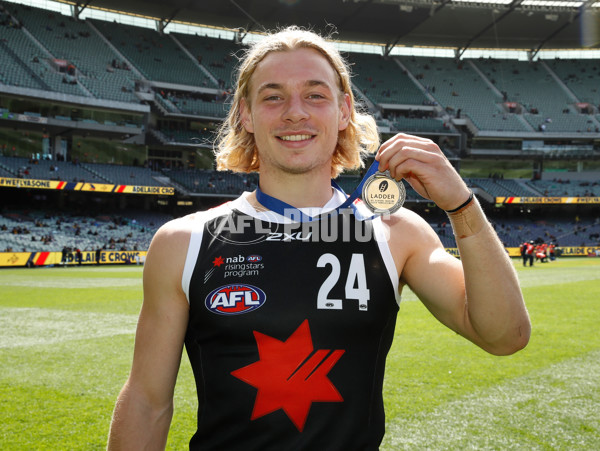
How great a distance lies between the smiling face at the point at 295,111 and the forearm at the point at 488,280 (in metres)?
0.64

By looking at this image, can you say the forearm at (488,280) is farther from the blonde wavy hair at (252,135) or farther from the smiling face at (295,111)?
the blonde wavy hair at (252,135)

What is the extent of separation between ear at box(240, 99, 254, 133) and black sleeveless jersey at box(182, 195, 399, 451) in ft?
1.97

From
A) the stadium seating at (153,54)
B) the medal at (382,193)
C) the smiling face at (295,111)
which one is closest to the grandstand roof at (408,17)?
the stadium seating at (153,54)

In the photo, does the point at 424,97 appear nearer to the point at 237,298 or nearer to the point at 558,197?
the point at 558,197

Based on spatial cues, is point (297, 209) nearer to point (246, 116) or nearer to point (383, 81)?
point (246, 116)

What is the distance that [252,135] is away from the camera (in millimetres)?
2705

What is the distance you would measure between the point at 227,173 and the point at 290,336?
44222mm

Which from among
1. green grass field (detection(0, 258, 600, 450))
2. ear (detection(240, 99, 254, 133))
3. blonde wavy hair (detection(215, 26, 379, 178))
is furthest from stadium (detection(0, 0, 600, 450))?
ear (detection(240, 99, 254, 133))

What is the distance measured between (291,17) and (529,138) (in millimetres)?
26253

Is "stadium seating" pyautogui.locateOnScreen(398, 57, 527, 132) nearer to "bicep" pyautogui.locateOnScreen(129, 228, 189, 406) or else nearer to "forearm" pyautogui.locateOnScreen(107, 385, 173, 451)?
"bicep" pyautogui.locateOnScreen(129, 228, 189, 406)

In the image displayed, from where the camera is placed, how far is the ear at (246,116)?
7.91 ft

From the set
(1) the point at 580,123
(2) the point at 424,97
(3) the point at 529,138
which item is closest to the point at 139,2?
(2) the point at 424,97

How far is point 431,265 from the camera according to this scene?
206 centimetres

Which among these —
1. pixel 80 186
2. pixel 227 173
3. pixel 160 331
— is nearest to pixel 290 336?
pixel 160 331
